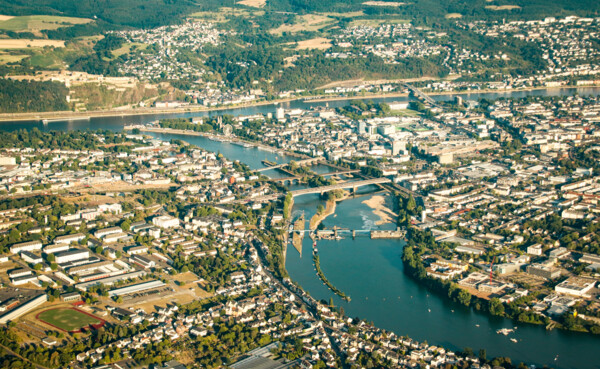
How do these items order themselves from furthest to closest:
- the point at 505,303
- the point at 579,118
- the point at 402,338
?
the point at 579,118 → the point at 505,303 → the point at 402,338

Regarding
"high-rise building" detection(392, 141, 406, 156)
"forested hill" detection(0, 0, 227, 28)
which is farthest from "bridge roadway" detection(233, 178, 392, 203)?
"forested hill" detection(0, 0, 227, 28)

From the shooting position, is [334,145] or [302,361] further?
[334,145]

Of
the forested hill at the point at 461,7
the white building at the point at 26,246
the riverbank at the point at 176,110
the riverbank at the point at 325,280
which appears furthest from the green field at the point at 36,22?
the riverbank at the point at 325,280

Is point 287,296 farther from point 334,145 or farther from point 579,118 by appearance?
point 579,118

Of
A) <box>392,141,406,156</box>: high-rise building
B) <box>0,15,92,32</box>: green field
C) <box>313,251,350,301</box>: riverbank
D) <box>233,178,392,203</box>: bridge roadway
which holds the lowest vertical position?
<box>313,251,350,301</box>: riverbank

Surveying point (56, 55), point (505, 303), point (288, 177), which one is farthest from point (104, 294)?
point (56, 55)

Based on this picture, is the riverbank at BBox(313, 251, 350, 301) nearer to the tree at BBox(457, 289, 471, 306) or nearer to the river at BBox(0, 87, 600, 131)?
the tree at BBox(457, 289, 471, 306)
